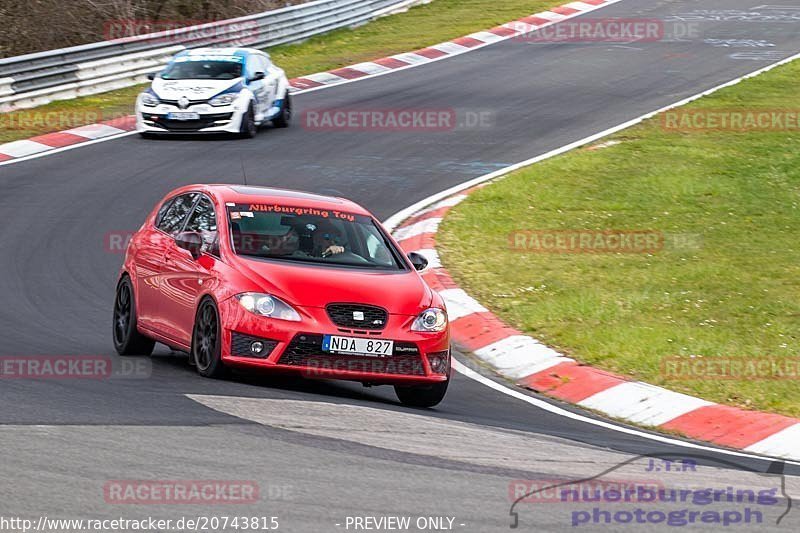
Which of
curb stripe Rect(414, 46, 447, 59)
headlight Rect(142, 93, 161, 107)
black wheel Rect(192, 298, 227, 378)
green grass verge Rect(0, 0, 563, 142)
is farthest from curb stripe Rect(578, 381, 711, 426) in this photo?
curb stripe Rect(414, 46, 447, 59)

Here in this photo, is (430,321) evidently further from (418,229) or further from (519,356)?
(418,229)

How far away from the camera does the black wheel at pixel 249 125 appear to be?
22719 millimetres

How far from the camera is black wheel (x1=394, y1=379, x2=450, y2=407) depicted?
9.98 meters

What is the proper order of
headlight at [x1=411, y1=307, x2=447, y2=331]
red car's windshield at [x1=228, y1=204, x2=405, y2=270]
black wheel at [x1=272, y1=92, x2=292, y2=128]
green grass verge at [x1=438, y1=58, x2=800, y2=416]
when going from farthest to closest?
black wheel at [x1=272, y1=92, x2=292, y2=128], green grass verge at [x1=438, y1=58, x2=800, y2=416], red car's windshield at [x1=228, y1=204, x2=405, y2=270], headlight at [x1=411, y1=307, x2=447, y2=331]

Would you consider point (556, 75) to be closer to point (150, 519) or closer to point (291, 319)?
point (291, 319)

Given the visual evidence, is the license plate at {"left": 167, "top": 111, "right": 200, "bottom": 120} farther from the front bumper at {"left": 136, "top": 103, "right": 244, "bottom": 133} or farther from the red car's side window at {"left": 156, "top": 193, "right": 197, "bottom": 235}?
the red car's side window at {"left": 156, "top": 193, "right": 197, "bottom": 235}

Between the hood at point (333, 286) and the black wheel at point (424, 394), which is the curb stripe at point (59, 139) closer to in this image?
the hood at point (333, 286)

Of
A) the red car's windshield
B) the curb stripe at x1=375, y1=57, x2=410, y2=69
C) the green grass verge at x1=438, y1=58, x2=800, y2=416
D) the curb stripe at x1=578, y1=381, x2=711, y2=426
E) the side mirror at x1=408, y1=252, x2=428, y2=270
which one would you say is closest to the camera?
the curb stripe at x1=578, y1=381, x2=711, y2=426

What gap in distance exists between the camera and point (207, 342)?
9.94 metres

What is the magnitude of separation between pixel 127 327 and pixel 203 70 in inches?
493

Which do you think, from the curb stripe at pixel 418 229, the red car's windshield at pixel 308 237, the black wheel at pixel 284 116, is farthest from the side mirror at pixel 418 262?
the black wheel at pixel 284 116

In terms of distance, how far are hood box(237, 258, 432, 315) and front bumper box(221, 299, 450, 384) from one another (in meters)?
0.13

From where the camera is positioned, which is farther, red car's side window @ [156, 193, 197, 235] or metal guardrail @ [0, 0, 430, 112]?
metal guardrail @ [0, 0, 430, 112]

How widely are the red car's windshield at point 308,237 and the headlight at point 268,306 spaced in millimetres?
663
